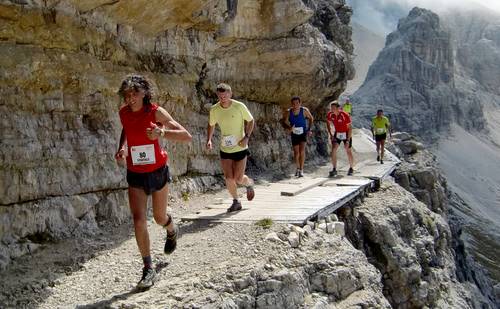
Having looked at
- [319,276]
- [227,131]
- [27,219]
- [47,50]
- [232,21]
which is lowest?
[319,276]

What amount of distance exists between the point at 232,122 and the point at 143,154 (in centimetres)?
325

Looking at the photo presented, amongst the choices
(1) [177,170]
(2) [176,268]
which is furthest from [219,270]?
(1) [177,170]

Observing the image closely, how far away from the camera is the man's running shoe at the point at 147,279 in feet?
21.3

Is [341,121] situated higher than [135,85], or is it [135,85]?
[135,85]

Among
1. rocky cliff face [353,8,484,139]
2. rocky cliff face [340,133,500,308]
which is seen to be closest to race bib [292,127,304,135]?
rocky cliff face [340,133,500,308]

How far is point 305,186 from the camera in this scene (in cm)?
1395

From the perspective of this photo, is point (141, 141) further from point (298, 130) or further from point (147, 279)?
point (298, 130)

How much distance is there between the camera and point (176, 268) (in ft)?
23.9

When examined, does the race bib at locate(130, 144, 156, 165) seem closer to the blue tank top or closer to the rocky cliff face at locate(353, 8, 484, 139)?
the blue tank top

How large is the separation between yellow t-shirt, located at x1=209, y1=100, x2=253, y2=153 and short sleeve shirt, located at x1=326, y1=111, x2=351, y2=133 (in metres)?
6.86

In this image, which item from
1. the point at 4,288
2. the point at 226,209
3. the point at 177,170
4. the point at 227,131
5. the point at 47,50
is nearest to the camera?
the point at 4,288

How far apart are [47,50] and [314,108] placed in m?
15.2

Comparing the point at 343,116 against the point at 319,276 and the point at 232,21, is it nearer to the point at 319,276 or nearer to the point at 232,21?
the point at 232,21

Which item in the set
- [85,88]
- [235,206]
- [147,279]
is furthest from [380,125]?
[147,279]
